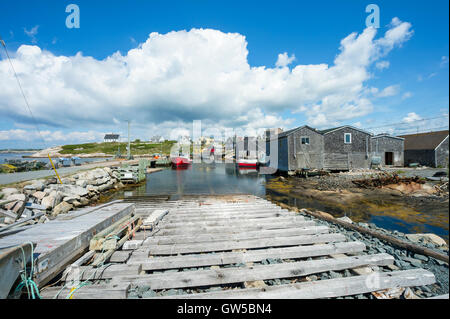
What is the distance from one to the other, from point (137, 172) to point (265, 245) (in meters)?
21.6

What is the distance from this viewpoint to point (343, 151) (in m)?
27.9

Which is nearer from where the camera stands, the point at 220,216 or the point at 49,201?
the point at 220,216

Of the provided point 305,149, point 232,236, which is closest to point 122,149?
point 305,149

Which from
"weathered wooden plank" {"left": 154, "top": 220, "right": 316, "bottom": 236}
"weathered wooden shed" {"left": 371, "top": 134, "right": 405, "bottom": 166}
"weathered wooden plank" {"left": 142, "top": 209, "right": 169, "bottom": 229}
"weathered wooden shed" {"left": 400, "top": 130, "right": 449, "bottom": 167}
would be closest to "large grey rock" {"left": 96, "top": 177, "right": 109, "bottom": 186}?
"weathered wooden plank" {"left": 142, "top": 209, "right": 169, "bottom": 229}

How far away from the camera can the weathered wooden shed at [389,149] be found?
29.3m

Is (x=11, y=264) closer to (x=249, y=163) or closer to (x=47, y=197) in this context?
(x=47, y=197)

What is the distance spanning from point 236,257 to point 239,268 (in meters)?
0.36

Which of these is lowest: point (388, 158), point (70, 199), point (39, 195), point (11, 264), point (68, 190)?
point (70, 199)

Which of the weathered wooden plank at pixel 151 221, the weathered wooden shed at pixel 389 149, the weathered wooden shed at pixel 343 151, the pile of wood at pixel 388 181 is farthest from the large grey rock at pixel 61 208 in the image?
the weathered wooden shed at pixel 389 149

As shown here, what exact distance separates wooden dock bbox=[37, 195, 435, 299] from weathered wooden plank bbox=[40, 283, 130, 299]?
0.04 ft

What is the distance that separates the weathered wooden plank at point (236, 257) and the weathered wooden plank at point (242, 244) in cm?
27

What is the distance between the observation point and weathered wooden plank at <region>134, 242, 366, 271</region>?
3.17 m
